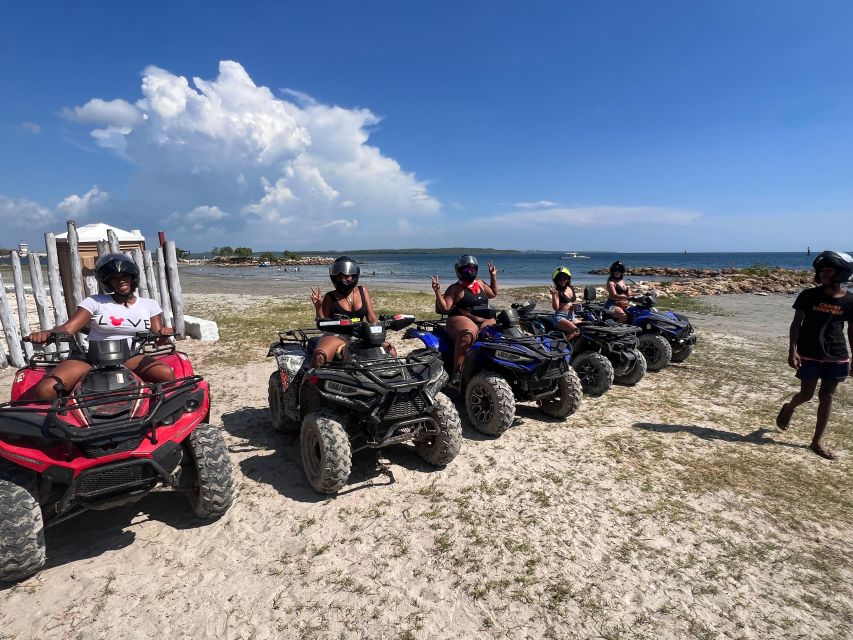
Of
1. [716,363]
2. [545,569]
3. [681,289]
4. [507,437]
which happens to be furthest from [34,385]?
[681,289]

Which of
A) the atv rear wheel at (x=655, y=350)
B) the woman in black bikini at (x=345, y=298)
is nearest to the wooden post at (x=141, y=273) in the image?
the woman in black bikini at (x=345, y=298)

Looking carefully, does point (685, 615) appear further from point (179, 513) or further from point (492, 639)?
point (179, 513)

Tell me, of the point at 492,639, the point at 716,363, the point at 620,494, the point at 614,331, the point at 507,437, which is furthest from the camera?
the point at 716,363

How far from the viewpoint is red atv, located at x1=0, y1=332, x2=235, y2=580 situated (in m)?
2.66

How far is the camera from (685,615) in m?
2.60

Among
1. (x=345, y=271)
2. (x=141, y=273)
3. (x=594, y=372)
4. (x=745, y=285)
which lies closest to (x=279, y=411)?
(x=345, y=271)

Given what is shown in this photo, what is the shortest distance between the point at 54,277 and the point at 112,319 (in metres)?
5.51

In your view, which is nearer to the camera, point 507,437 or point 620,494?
point 620,494

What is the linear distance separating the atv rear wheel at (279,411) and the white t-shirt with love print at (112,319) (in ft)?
4.70

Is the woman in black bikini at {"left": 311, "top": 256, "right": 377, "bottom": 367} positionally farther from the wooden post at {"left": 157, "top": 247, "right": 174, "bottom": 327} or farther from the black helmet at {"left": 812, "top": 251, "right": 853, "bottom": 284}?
the wooden post at {"left": 157, "top": 247, "right": 174, "bottom": 327}

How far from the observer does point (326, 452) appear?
12.0ft

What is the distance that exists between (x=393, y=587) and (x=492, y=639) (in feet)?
2.25

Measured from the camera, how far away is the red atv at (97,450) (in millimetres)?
2662

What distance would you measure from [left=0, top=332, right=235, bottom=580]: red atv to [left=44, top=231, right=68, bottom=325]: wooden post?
5.77 m
